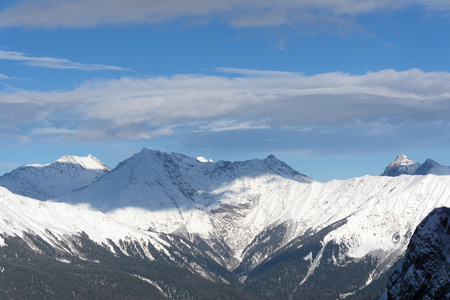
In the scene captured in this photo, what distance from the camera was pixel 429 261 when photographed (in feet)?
198

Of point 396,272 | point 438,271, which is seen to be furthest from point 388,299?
point 438,271

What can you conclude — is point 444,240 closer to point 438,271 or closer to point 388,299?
point 438,271

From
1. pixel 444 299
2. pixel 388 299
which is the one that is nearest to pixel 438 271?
pixel 444 299

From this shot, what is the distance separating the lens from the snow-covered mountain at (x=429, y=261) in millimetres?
59188

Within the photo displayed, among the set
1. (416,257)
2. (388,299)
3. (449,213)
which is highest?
(449,213)

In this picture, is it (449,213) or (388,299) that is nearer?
(449,213)

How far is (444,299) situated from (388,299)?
8.10 metres

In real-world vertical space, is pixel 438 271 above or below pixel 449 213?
below

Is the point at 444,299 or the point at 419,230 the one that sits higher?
the point at 419,230

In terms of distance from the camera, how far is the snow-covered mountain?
59.2 meters

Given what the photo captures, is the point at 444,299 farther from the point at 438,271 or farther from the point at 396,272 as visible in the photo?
the point at 396,272

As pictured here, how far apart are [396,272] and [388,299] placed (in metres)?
2.93

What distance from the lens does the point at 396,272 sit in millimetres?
64250

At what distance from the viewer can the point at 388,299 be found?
65.3 metres
